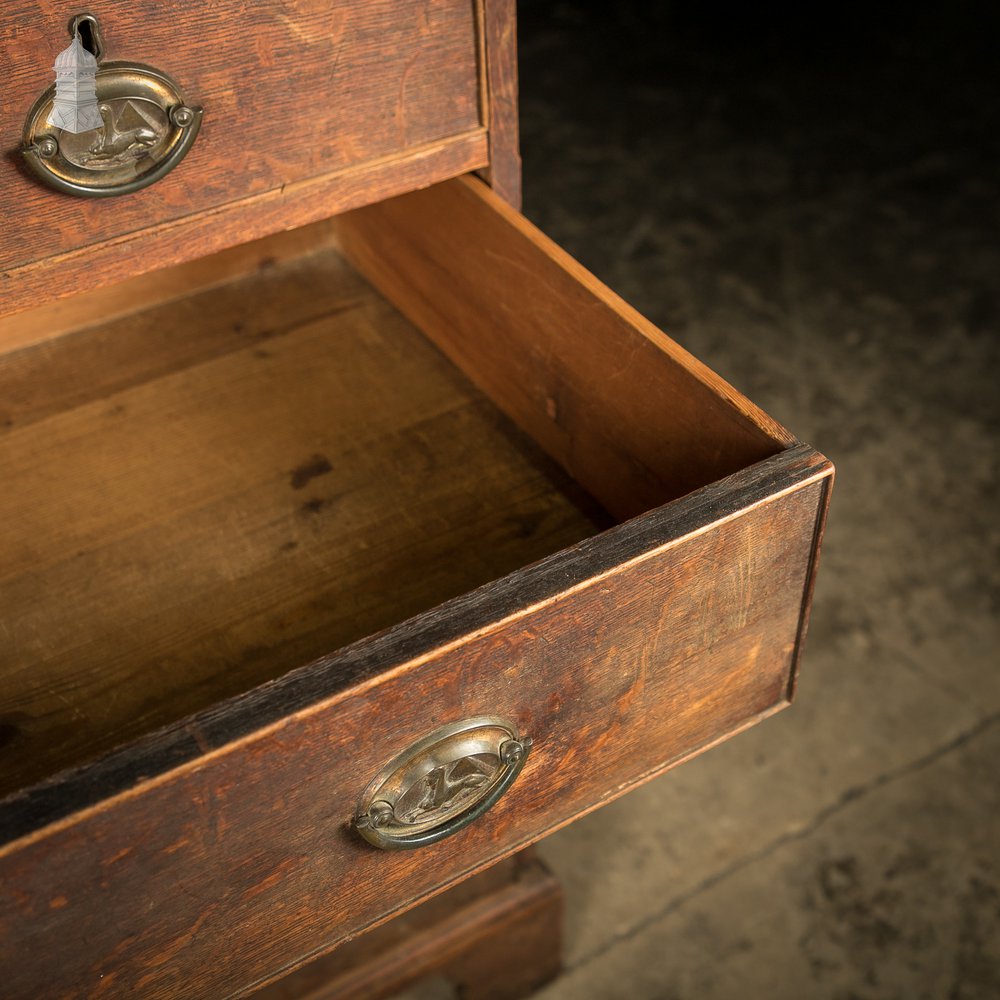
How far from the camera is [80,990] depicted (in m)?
0.58

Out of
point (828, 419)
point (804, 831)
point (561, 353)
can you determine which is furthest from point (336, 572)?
point (828, 419)

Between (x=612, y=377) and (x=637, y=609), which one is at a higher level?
(x=612, y=377)

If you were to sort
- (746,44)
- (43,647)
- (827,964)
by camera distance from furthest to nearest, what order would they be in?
1. (746,44)
2. (827,964)
3. (43,647)

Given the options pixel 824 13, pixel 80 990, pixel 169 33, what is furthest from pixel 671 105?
pixel 80 990

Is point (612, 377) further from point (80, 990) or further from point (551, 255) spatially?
point (80, 990)

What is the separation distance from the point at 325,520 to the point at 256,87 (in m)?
0.29

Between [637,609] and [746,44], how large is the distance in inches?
95.1

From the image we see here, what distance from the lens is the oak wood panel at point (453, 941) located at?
43.1 inches

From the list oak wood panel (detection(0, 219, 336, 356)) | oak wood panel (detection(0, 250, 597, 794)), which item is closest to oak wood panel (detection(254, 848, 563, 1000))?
oak wood panel (detection(0, 250, 597, 794))

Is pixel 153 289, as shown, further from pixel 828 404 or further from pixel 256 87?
pixel 828 404

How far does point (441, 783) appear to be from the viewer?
64 centimetres

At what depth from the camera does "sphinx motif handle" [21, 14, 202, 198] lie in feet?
2.16

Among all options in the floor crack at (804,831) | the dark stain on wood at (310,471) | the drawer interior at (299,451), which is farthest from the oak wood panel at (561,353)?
the floor crack at (804,831)

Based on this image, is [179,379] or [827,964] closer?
[179,379]
